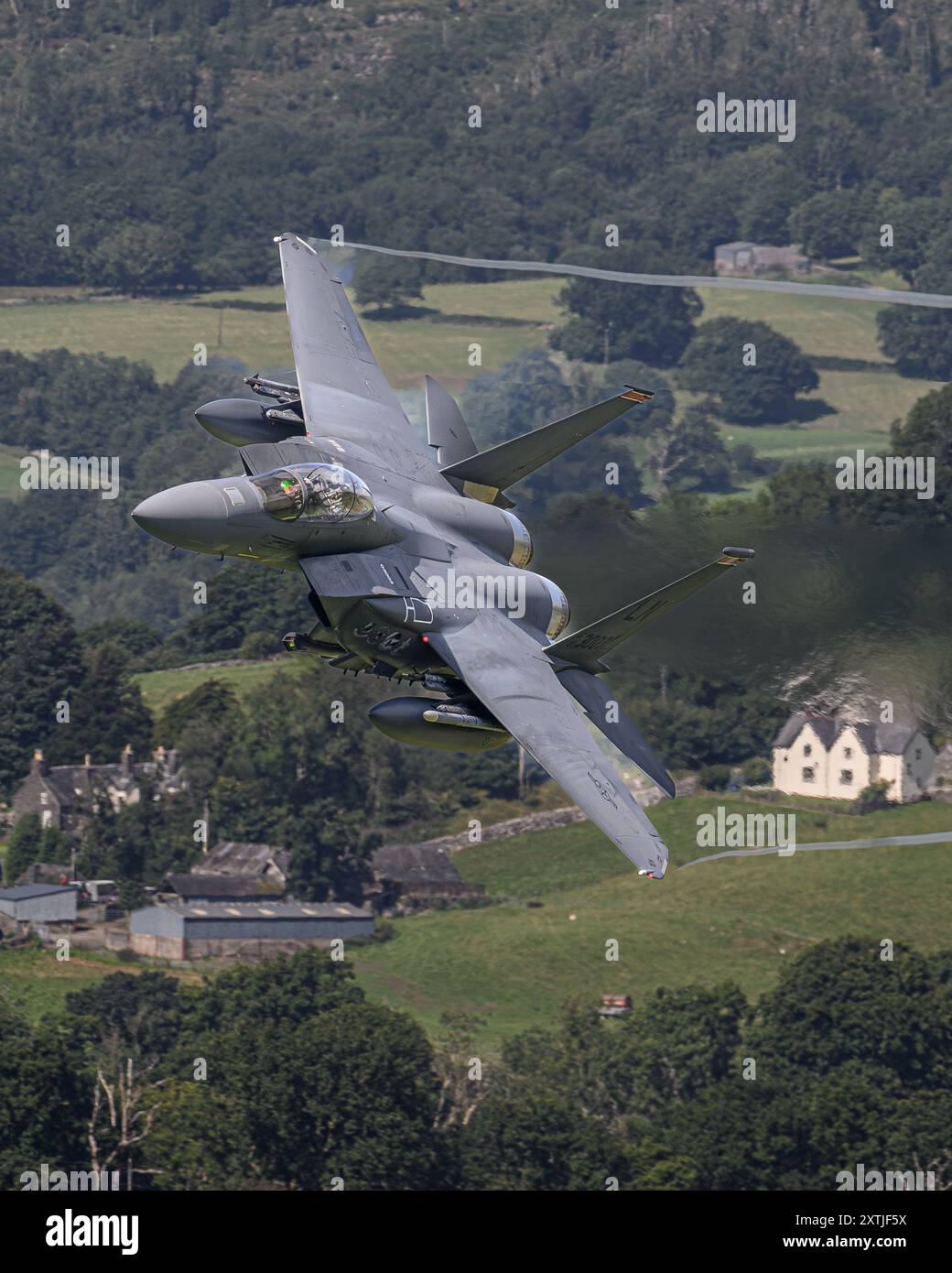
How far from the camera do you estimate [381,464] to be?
190 feet

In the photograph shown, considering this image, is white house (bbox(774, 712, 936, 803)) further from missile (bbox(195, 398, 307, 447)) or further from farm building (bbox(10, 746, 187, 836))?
missile (bbox(195, 398, 307, 447))

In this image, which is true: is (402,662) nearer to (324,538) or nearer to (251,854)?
(324,538)

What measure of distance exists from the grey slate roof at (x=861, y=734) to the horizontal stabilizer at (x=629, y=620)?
38519 mm

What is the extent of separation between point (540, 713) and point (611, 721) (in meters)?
1.71

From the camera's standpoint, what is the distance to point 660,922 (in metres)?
135

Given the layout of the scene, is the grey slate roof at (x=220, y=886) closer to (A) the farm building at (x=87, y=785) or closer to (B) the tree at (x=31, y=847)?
(B) the tree at (x=31, y=847)

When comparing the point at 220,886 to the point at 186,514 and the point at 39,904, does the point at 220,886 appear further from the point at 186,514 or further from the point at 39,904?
the point at 186,514

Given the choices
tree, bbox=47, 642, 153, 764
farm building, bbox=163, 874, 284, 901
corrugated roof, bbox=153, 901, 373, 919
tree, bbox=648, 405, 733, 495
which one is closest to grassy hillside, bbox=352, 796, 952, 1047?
corrugated roof, bbox=153, 901, 373, 919

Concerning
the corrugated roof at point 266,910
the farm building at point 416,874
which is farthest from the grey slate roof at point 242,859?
the farm building at point 416,874

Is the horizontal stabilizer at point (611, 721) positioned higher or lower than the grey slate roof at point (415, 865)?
lower

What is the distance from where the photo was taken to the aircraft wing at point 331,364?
6019 centimetres

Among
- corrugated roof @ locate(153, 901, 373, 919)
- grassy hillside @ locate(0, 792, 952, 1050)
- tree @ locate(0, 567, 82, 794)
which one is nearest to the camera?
grassy hillside @ locate(0, 792, 952, 1050)

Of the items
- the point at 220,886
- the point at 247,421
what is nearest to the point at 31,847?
the point at 220,886

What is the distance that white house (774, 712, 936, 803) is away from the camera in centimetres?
11344
